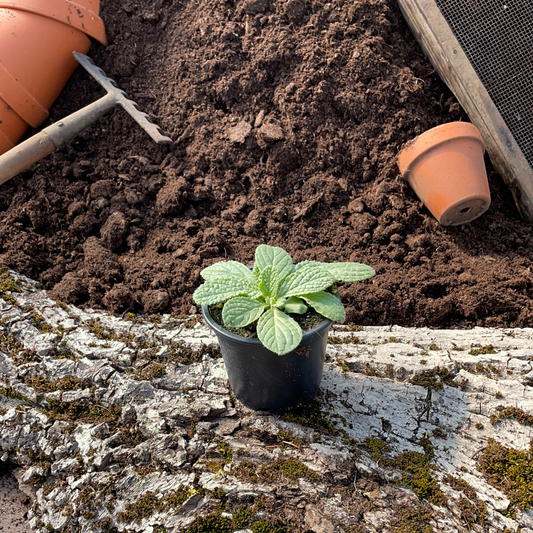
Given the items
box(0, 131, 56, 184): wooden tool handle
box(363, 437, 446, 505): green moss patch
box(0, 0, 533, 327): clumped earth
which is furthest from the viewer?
box(0, 131, 56, 184): wooden tool handle

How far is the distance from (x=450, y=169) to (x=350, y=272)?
1.23 meters

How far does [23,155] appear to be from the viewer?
8.91 feet

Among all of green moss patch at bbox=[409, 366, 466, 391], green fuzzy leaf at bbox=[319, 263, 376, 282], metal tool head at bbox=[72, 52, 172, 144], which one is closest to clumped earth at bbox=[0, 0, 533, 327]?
metal tool head at bbox=[72, 52, 172, 144]

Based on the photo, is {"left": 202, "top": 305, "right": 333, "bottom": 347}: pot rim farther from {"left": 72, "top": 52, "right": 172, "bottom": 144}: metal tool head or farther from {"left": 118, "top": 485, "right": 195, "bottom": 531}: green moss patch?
{"left": 72, "top": 52, "right": 172, "bottom": 144}: metal tool head

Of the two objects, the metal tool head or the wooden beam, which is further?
the metal tool head

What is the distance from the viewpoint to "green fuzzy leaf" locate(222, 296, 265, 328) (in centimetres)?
142

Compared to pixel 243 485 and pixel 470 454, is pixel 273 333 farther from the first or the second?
pixel 470 454

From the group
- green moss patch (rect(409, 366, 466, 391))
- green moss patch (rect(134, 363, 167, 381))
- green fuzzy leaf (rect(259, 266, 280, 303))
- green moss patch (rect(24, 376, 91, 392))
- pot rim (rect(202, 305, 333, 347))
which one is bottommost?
green moss patch (rect(24, 376, 91, 392))

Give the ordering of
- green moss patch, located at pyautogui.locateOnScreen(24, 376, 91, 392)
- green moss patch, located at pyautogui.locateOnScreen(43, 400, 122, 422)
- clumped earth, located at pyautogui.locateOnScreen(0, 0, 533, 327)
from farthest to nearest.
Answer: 1. clumped earth, located at pyautogui.locateOnScreen(0, 0, 533, 327)
2. green moss patch, located at pyautogui.locateOnScreen(24, 376, 91, 392)
3. green moss patch, located at pyautogui.locateOnScreen(43, 400, 122, 422)

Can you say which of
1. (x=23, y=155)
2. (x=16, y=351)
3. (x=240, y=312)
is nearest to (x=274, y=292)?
(x=240, y=312)

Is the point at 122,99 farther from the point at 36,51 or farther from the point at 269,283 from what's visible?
the point at 269,283

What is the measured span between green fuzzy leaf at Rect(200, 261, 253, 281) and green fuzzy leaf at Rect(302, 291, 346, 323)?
213mm

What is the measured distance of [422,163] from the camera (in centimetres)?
252

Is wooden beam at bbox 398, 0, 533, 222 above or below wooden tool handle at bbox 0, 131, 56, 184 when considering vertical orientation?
above
